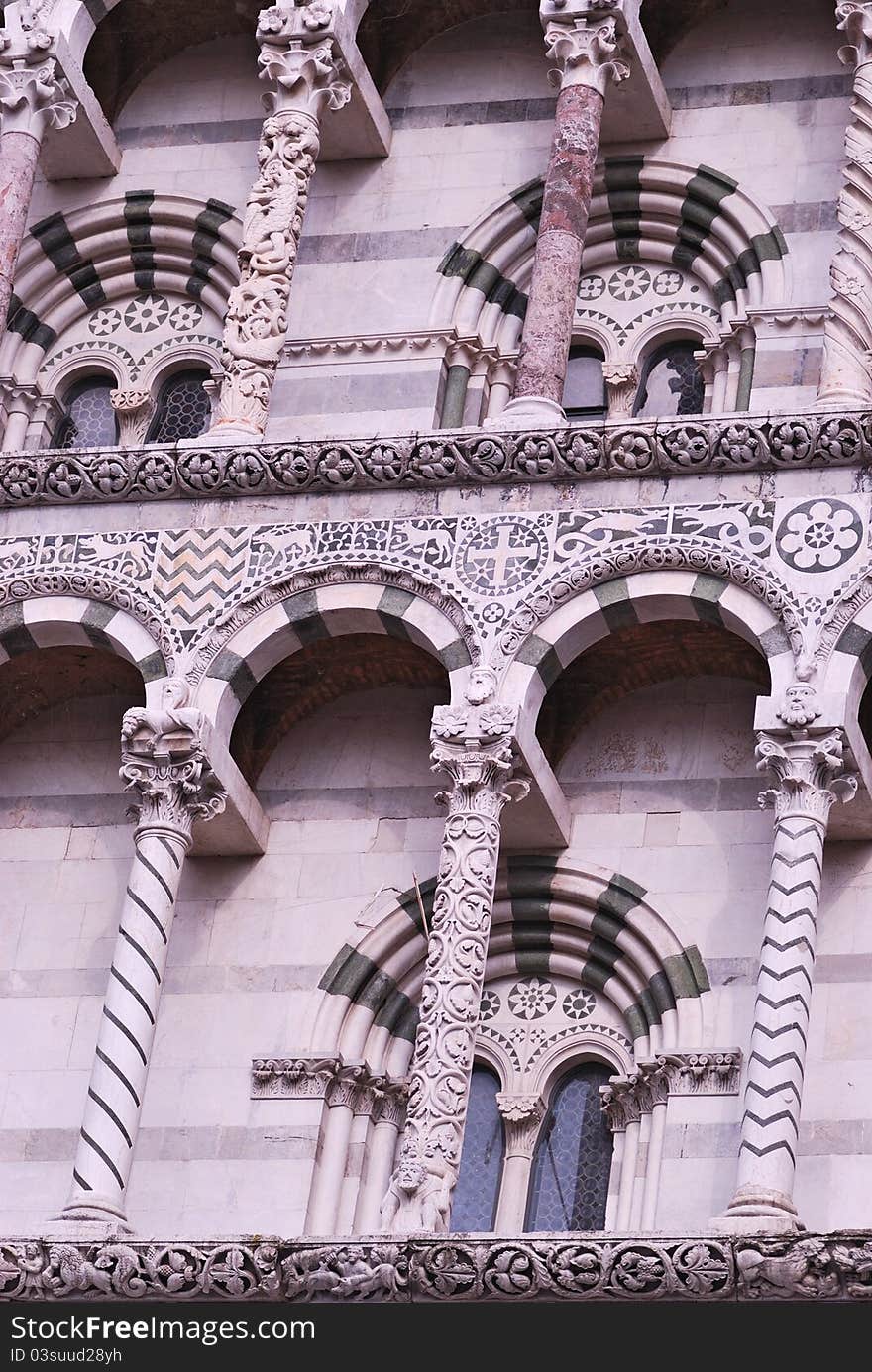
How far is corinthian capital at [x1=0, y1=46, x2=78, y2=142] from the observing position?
18.7 m

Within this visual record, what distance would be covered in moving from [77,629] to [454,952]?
3.02 m

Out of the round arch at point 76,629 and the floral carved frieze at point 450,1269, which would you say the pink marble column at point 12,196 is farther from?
the floral carved frieze at point 450,1269

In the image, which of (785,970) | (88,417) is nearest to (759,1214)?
(785,970)

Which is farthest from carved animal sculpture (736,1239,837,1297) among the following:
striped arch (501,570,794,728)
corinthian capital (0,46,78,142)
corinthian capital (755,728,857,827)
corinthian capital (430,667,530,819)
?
corinthian capital (0,46,78,142)

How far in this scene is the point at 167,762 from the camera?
16.2 meters

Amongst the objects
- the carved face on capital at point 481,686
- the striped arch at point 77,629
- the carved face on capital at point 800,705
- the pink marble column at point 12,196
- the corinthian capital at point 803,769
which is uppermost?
the pink marble column at point 12,196

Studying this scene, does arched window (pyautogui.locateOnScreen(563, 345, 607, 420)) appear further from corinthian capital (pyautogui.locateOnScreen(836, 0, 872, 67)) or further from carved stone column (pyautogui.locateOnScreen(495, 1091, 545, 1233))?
carved stone column (pyautogui.locateOnScreen(495, 1091, 545, 1233))

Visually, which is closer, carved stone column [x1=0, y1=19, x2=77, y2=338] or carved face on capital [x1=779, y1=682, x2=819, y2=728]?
carved face on capital [x1=779, y1=682, x2=819, y2=728]

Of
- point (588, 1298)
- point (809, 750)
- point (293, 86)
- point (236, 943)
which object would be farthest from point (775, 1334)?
point (293, 86)

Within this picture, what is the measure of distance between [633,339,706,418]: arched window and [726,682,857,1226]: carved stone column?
3.23 meters

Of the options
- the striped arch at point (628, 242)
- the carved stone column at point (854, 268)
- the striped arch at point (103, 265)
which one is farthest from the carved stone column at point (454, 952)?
the striped arch at point (103, 265)

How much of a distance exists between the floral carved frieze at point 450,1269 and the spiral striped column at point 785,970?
447 millimetres

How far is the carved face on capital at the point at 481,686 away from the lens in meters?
15.8

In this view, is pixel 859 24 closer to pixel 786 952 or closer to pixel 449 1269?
pixel 786 952
